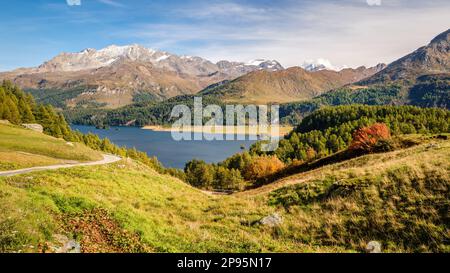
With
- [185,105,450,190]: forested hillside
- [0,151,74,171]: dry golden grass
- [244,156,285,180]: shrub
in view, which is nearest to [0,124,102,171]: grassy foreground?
[0,151,74,171]: dry golden grass

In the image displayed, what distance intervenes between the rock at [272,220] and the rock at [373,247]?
6.14 meters

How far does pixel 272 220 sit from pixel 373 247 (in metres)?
6.89

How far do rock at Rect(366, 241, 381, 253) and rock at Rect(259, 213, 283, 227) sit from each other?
6136 mm

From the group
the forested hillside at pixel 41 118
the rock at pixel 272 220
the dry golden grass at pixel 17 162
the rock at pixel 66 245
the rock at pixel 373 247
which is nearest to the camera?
the rock at pixel 66 245

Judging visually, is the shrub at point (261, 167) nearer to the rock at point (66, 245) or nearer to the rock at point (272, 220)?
the rock at point (272, 220)

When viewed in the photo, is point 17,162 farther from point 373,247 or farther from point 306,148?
point 306,148

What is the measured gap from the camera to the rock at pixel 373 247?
15375mm

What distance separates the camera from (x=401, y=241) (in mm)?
16031

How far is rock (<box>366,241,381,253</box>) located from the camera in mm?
15375

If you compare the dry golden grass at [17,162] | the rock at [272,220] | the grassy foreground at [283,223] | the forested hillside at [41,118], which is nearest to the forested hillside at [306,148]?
the forested hillside at [41,118]

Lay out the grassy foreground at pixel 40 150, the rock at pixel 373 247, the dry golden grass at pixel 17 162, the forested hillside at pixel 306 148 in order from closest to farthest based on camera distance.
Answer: the rock at pixel 373 247
the dry golden grass at pixel 17 162
the grassy foreground at pixel 40 150
the forested hillside at pixel 306 148

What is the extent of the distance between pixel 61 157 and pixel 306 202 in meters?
52.3

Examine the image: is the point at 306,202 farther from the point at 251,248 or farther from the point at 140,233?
the point at 140,233

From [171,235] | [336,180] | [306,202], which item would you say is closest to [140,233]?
[171,235]
